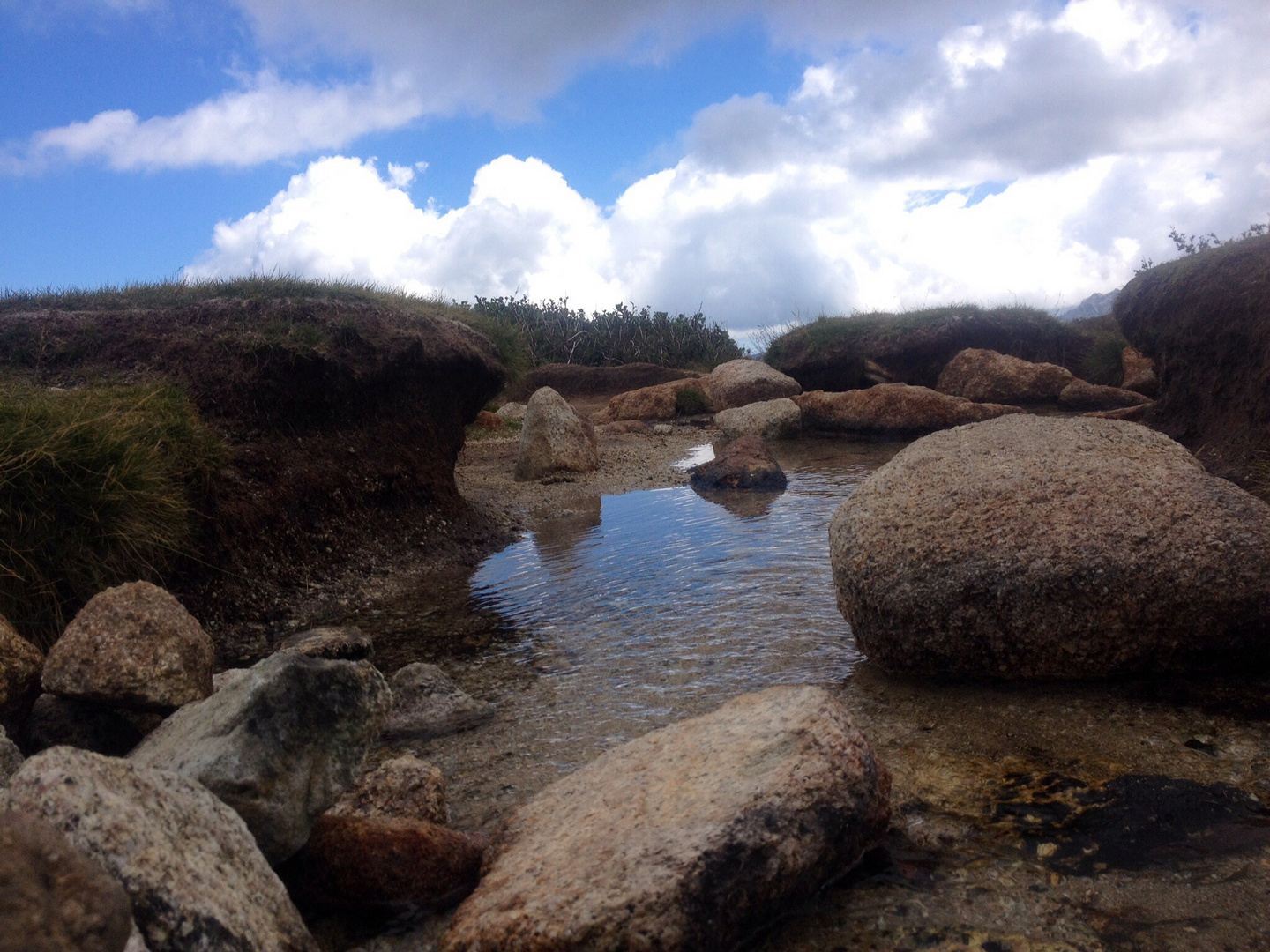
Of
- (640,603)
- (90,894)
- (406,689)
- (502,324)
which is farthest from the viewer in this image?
(502,324)

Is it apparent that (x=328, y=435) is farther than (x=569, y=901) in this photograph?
Yes

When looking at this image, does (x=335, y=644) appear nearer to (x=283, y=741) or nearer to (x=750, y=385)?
(x=283, y=741)

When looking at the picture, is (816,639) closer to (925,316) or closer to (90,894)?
(90,894)

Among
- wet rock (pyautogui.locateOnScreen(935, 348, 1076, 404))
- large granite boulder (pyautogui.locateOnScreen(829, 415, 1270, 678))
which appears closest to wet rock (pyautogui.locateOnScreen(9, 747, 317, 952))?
large granite boulder (pyautogui.locateOnScreen(829, 415, 1270, 678))

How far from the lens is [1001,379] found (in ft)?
64.7

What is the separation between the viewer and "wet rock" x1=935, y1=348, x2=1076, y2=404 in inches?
756

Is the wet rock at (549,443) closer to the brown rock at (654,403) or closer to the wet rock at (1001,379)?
the brown rock at (654,403)

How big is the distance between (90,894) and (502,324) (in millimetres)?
10143

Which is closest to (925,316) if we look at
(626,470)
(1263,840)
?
(626,470)

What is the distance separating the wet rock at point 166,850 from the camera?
75.3 inches

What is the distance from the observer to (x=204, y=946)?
6.33ft

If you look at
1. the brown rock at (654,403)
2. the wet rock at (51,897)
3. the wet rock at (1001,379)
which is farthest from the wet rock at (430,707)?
the brown rock at (654,403)

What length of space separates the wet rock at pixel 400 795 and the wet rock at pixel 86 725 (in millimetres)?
1117

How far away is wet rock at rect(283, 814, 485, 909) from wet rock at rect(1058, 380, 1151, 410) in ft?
57.4
